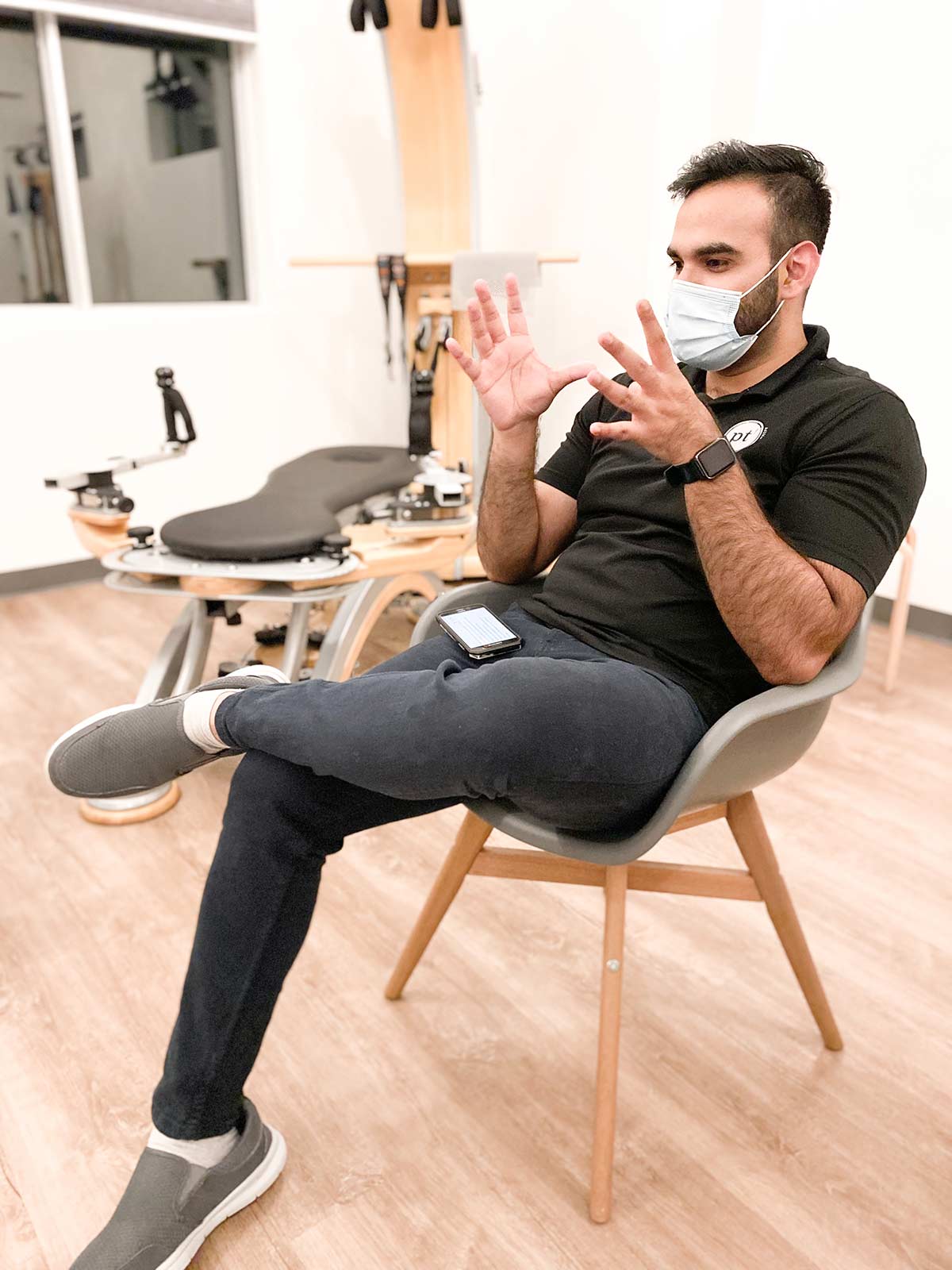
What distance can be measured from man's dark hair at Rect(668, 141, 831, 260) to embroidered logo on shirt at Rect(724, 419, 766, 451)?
0.76 ft

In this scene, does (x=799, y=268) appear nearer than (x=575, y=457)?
Yes

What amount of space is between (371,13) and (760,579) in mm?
2834

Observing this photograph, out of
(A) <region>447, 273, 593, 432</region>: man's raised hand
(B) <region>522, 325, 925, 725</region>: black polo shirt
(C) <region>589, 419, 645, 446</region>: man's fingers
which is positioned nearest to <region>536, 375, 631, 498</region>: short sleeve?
(B) <region>522, 325, 925, 725</region>: black polo shirt

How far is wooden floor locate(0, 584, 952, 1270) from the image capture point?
3.74ft

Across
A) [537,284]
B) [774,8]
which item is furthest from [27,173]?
[774,8]

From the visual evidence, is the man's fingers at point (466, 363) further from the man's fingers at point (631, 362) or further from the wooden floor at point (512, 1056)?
the wooden floor at point (512, 1056)

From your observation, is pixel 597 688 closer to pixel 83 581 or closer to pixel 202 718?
pixel 202 718

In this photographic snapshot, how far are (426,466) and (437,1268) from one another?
202 cm

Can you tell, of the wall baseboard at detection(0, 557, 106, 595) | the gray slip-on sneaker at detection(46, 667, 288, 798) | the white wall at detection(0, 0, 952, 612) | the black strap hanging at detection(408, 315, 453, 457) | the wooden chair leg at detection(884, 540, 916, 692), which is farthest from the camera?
the wall baseboard at detection(0, 557, 106, 595)

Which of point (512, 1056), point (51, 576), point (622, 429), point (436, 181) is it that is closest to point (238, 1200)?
point (512, 1056)

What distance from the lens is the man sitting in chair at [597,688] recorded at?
3.41 feet

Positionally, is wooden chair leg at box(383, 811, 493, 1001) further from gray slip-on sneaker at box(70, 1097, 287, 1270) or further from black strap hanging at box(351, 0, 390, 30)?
black strap hanging at box(351, 0, 390, 30)

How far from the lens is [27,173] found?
3502mm

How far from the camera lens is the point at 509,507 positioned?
1.40 m
